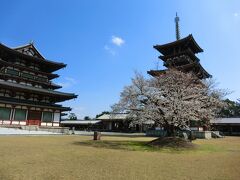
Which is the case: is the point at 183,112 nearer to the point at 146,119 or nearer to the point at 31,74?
the point at 146,119

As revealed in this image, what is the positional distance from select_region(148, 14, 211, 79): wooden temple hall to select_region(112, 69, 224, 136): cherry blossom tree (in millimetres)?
20194

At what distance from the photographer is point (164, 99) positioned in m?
21.0

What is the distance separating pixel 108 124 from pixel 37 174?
54762 mm

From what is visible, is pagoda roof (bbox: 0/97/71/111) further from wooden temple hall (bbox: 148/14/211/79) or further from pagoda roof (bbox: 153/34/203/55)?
pagoda roof (bbox: 153/34/203/55)

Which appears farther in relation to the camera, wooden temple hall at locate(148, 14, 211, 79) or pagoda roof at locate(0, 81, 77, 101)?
wooden temple hall at locate(148, 14, 211, 79)

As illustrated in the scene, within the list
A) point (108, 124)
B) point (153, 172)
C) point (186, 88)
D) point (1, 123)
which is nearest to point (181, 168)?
point (153, 172)

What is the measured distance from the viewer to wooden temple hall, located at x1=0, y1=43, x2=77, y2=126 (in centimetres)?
3700

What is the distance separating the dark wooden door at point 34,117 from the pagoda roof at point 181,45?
28052 mm

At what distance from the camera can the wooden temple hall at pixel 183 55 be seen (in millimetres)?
43250

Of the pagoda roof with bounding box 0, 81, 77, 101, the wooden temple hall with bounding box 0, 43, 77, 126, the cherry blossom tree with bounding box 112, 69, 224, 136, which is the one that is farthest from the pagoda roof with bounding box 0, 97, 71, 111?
the cherry blossom tree with bounding box 112, 69, 224, 136

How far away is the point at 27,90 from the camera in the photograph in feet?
125

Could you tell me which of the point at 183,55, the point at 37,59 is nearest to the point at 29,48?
the point at 37,59

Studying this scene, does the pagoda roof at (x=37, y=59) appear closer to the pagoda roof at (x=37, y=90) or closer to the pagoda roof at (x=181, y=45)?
the pagoda roof at (x=37, y=90)

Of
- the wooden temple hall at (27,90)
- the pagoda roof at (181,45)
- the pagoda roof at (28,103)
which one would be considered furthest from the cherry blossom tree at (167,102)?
the pagoda roof at (181,45)
